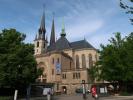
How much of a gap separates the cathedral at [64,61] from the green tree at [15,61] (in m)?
33.6

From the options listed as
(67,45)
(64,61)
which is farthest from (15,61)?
(67,45)

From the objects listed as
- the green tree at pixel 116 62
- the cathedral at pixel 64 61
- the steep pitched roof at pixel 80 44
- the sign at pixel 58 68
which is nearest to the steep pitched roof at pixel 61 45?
the cathedral at pixel 64 61

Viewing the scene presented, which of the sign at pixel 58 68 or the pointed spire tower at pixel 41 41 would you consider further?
the pointed spire tower at pixel 41 41

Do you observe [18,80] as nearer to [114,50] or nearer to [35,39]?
[114,50]

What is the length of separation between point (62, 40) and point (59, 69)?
2194 cm

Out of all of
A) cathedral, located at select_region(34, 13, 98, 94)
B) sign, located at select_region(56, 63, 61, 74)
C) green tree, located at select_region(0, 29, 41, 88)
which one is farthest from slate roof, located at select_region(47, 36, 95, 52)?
green tree, located at select_region(0, 29, 41, 88)

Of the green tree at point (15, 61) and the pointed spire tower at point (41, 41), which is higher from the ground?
the pointed spire tower at point (41, 41)

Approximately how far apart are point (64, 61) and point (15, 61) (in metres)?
55.5

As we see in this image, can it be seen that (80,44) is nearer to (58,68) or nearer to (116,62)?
(58,68)

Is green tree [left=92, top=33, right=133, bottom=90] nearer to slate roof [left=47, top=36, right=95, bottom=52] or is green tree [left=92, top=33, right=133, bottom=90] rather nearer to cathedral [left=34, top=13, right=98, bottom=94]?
cathedral [left=34, top=13, right=98, bottom=94]

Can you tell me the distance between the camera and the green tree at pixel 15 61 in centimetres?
4022

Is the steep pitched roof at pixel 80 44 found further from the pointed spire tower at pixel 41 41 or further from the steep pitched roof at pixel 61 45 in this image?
the pointed spire tower at pixel 41 41

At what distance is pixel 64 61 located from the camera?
9625 centimetres

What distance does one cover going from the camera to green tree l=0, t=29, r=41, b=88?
40.2 m
